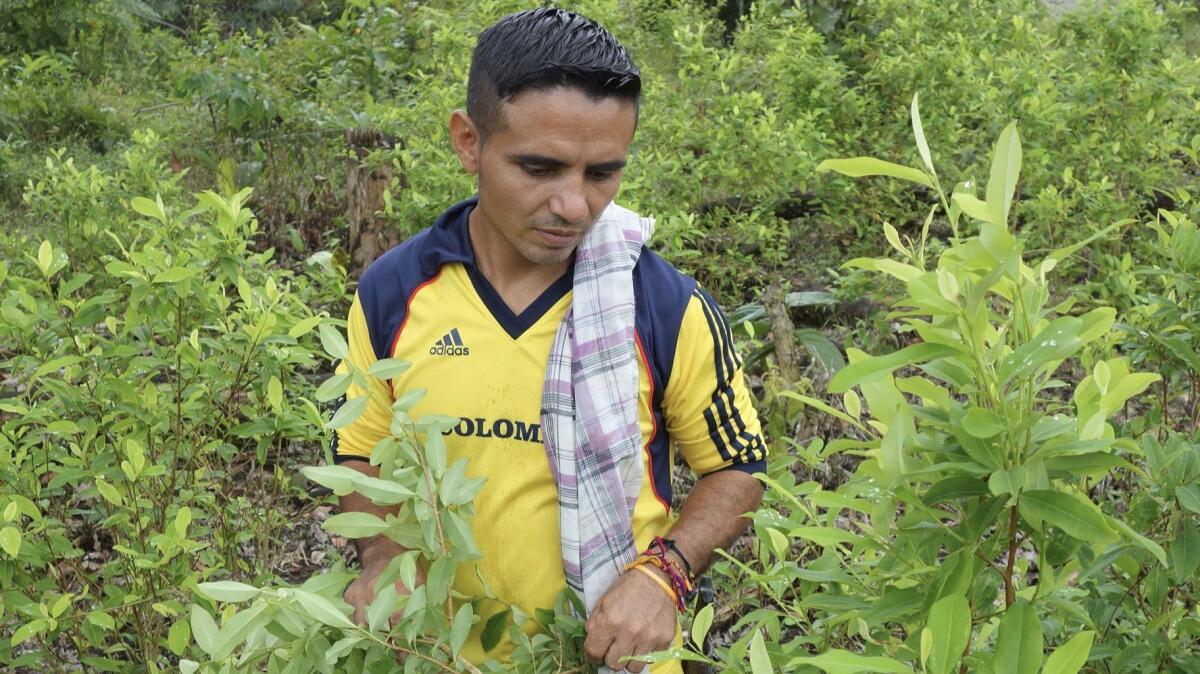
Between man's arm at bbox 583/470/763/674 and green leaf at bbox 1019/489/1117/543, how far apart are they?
2.45 ft

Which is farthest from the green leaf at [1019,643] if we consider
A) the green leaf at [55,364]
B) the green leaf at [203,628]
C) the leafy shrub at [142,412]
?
the green leaf at [55,364]

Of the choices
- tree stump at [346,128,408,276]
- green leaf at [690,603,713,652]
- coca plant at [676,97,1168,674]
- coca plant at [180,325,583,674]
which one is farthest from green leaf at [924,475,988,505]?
tree stump at [346,128,408,276]

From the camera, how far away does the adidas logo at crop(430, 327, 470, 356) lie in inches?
75.6

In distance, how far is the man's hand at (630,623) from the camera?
1710 millimetres

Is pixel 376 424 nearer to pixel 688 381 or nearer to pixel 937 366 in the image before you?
pixel 688 381

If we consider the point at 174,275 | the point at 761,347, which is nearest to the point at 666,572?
the point at 174,275

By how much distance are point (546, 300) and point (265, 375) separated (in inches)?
35.4

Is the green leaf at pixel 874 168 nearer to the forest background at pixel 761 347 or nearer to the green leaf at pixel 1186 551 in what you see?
the forest background at pixel 761 347

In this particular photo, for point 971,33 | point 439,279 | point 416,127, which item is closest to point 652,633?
point 439,279

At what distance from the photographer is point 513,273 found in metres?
1.98

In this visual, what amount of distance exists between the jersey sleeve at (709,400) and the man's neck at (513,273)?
0.82ft

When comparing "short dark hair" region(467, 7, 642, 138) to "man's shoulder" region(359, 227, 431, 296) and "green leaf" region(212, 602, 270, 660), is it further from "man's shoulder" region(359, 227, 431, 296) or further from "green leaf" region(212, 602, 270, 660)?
"green leaf" region(212, 602, 270, 660)

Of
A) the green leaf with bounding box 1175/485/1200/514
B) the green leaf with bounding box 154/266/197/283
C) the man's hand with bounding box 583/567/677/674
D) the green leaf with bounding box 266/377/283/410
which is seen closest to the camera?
the green leaf with bounding box 1175/485/1200/514

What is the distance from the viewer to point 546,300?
1937 mm
